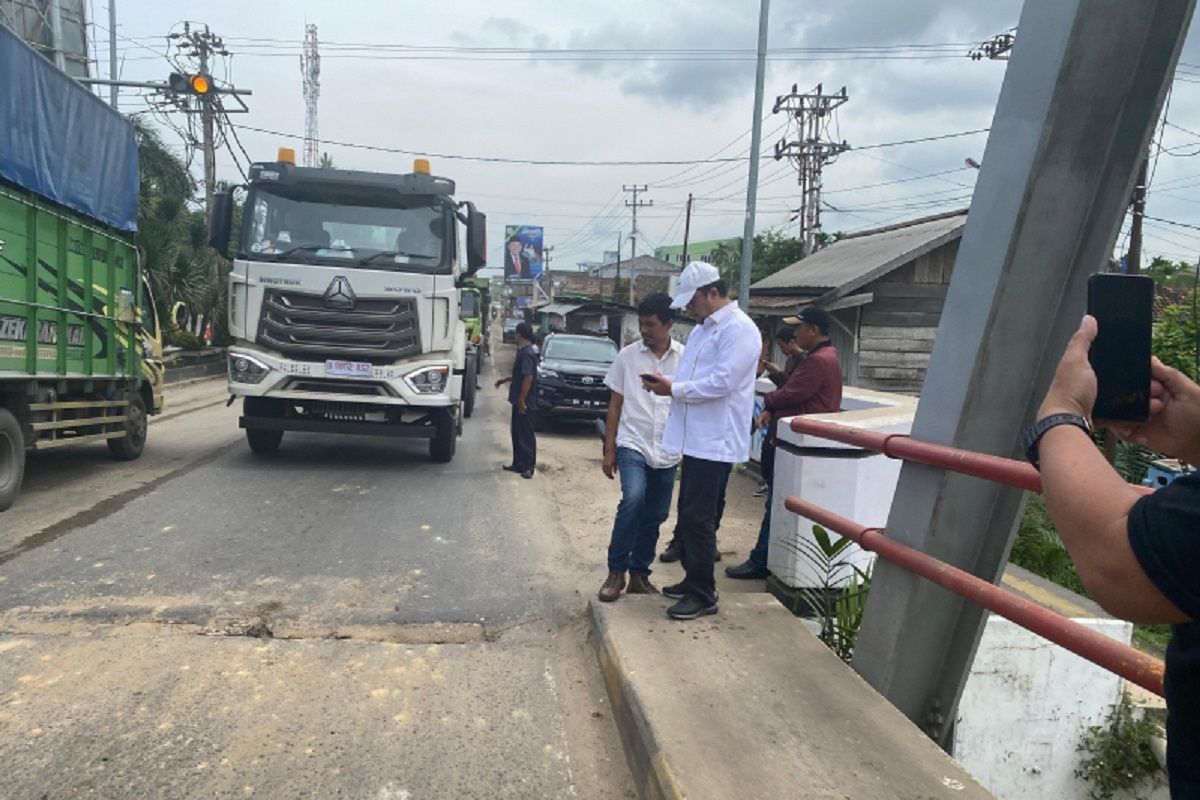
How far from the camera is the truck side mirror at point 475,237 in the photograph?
30.2ft

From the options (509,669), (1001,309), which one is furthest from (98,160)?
(1001,309)

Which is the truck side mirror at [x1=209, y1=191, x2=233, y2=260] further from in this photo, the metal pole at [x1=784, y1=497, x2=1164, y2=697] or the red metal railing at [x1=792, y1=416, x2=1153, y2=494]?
the metal pole at [x1=784, y1=497, x2=1164, y2=697]

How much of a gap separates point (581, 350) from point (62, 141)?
963cm

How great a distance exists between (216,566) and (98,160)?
5.28m

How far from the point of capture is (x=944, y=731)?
3416 mm

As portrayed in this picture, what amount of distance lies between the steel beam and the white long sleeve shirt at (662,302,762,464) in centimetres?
103

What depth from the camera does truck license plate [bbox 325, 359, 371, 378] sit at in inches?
337

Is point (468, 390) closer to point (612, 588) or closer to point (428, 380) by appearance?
point (428, 380)

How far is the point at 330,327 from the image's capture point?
8539 millimetres

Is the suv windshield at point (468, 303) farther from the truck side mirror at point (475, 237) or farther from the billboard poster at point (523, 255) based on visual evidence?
the billboard poster at point (523, 255)

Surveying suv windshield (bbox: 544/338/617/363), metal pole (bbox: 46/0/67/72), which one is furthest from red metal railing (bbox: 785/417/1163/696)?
metal pole (bbox: 46/0/67/72)

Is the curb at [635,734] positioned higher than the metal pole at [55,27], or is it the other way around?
the metal pole at [55,27]

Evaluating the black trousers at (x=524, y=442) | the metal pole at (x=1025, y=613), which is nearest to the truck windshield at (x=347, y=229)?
the black trousers at (x=524, y=442)

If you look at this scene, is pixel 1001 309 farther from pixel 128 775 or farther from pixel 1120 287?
pixel 128 775
